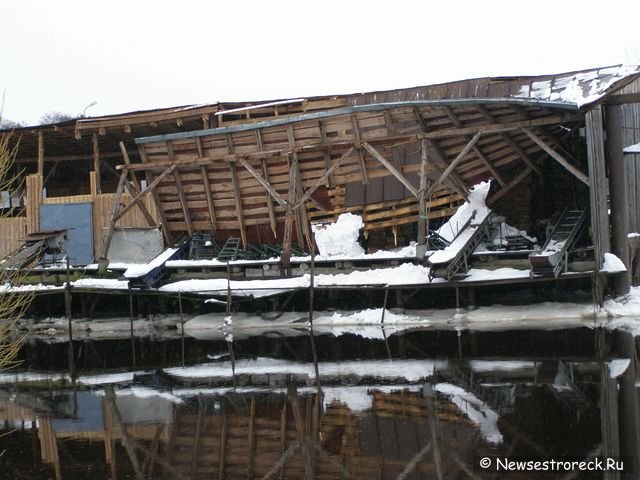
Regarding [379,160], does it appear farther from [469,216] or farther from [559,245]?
[559,245]

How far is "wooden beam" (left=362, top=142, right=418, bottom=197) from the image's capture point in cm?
1808

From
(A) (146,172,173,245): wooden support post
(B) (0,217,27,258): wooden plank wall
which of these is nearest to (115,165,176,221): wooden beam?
(A) (146,172,173,245): wooden support post

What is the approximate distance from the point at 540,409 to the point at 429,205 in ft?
38.2

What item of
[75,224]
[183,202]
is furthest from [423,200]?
[75,224]

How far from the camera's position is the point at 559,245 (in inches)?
679

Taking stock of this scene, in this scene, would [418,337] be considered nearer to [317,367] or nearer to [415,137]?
[317,367]

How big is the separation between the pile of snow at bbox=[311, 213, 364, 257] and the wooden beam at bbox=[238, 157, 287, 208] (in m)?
1.53

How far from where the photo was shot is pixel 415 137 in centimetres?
1867

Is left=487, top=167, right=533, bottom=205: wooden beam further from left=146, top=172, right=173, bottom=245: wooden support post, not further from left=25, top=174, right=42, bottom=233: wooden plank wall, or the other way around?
left=25, top=174, right=42, bottom=233: wooden plank wall

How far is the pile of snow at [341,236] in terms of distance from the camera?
65.4ft

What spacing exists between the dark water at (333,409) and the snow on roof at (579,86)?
5654 millimetres

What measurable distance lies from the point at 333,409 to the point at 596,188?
10.0 meters

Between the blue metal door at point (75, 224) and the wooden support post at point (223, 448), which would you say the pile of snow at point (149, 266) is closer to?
the blue metal door at point (75, 224)

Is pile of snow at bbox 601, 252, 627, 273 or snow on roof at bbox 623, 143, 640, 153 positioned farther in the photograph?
snow on roof at bbox 623, 143, 640, 153
